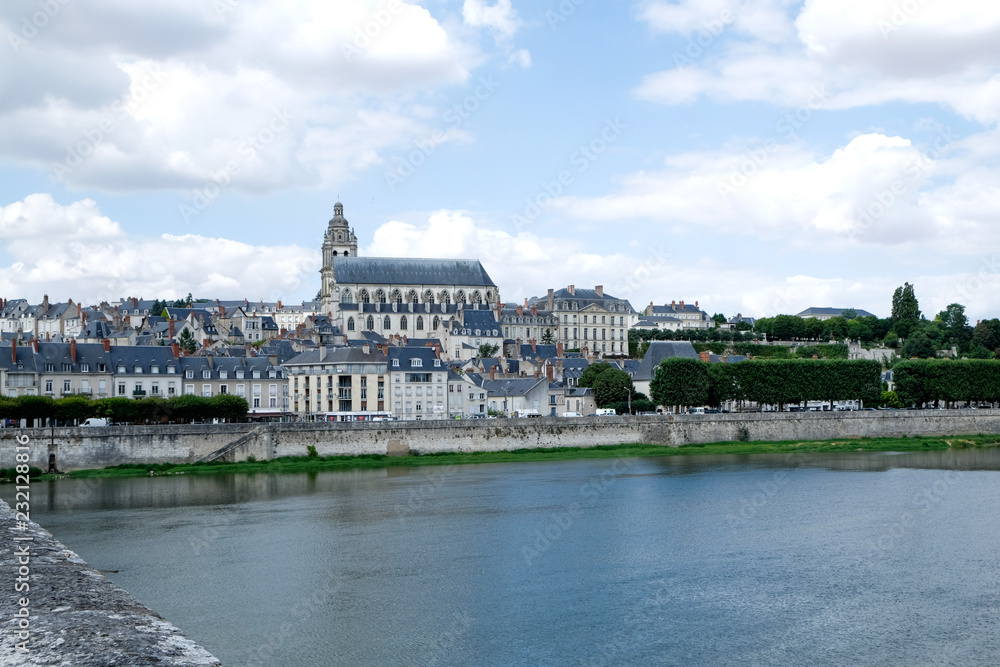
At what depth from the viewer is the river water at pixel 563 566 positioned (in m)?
14.6

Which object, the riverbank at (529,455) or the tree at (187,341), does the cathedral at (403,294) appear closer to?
the tree at (187,341)

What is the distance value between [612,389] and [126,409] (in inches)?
984

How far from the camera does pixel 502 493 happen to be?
1174 inches

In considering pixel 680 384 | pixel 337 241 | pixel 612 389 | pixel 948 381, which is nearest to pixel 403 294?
pixel 337 241

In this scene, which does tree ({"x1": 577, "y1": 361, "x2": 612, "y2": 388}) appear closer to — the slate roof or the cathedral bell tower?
the slate roof

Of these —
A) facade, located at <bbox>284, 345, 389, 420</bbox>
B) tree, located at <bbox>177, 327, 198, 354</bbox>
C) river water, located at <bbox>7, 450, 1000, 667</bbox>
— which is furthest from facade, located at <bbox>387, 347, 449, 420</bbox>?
tree, located at <bbox>177, 327, 198, 354</bbox>

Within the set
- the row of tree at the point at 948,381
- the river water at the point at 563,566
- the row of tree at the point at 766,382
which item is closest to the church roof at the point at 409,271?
the row of tree at the point at 766,382

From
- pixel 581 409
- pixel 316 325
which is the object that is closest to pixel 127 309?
pixel 316 325

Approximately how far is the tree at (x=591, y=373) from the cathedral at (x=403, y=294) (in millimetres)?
31648

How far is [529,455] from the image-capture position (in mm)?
42969

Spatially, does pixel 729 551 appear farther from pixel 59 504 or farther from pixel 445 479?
pixel 59 504

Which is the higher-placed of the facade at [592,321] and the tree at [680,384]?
the facade at [592,321]

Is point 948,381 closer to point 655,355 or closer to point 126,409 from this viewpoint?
point 655,355

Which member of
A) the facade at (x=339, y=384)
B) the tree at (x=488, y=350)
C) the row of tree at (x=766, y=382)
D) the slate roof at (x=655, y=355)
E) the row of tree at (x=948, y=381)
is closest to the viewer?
the facade at (x=339, y=384)
